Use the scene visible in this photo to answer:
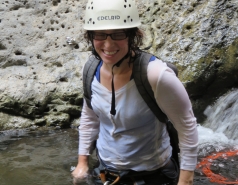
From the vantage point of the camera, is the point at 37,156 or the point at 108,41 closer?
the point at 108,41

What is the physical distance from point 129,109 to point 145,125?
11 centimetres

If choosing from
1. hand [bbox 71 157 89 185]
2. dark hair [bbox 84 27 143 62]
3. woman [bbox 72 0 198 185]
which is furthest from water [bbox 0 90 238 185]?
dark hair [bbox 84 27 143 62]

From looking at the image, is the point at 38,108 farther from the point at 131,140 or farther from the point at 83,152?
the point at 131,140

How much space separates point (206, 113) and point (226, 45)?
0.95 metres

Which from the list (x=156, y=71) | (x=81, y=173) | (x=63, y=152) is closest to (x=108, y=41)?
(x=156, y=71)

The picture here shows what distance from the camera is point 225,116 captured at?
4613 mm

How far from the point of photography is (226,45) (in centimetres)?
468

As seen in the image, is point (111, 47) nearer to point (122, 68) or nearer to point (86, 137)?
point (122, 68)

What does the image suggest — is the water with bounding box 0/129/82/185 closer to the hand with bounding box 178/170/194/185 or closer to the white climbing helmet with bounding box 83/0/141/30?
the hand with bounding box 178/170/194/185

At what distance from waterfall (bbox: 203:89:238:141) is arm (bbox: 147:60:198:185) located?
2.93 meters

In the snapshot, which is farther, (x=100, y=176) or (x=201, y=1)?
(x=201, y=1)

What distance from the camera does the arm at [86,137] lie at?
Answer: 1.91 meters

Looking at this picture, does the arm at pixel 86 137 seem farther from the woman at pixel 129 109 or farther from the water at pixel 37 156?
the water at pixel 37 156

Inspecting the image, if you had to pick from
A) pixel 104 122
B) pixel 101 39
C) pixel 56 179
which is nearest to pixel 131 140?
pixel 104 122
